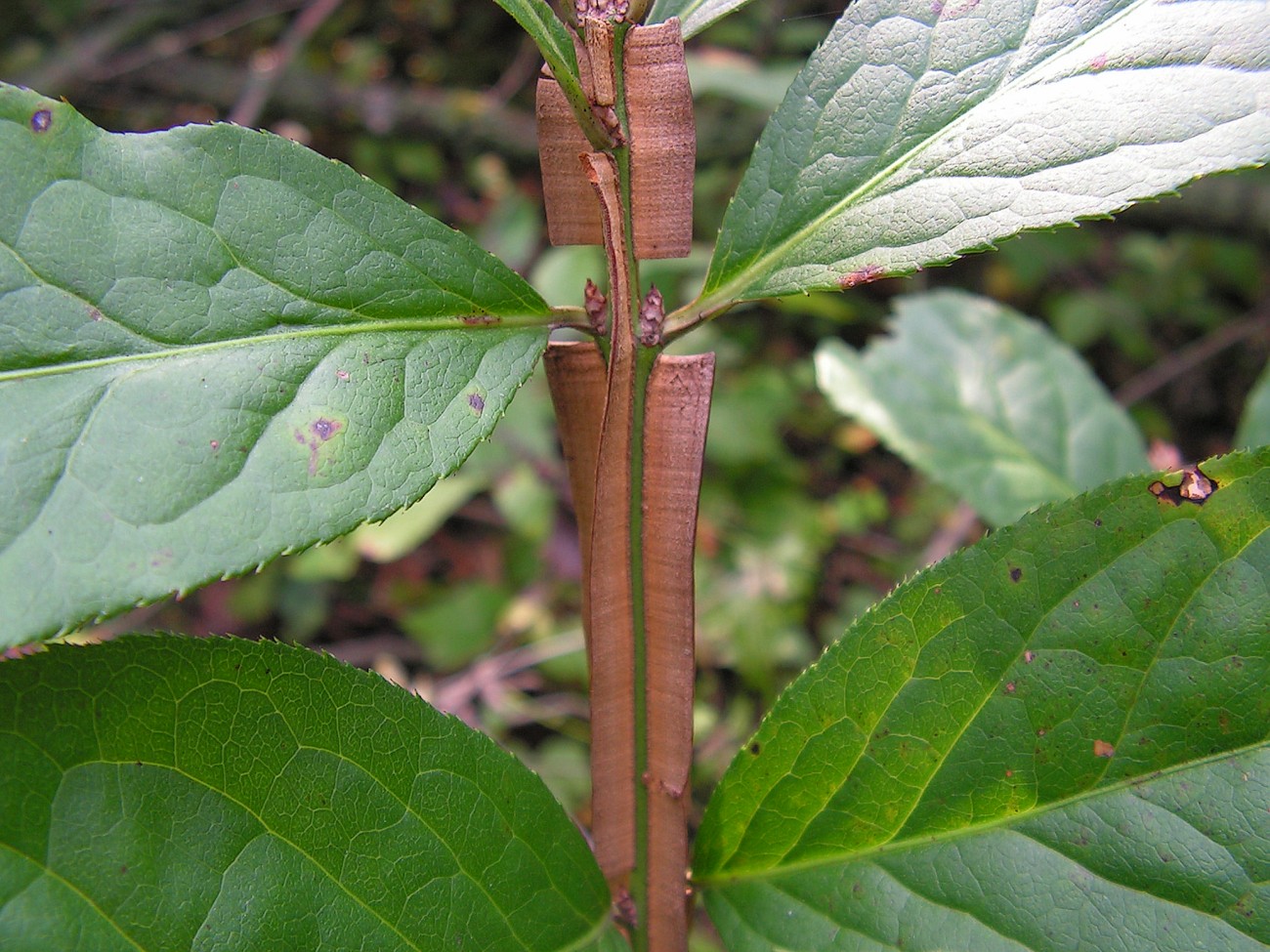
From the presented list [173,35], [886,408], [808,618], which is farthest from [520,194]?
[886,408]

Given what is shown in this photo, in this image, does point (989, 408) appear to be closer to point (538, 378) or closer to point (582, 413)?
point (582, 413)

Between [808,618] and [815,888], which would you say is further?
[808,618]

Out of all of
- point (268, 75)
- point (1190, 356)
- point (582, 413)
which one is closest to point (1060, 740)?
point (582, 413)

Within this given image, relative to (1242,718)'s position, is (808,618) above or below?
below

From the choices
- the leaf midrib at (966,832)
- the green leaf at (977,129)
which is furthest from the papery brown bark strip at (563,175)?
the leaf midrib at (966,832)

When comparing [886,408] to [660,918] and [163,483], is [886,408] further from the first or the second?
[163,483]

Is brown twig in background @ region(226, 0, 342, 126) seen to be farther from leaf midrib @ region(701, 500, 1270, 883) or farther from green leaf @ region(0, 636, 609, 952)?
leaf midrib @ region(701, 500, 1270, 883)
